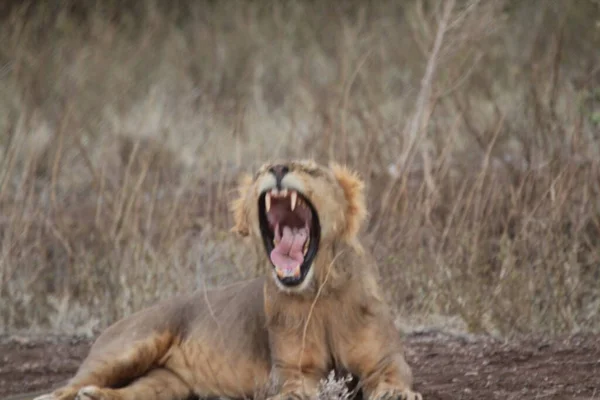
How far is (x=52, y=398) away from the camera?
18.2ft

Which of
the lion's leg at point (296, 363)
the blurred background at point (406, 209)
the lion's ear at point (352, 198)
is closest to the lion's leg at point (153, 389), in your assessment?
the lion's leg at point (296, 363)

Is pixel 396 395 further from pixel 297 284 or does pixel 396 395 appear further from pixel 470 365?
pixel 470 365

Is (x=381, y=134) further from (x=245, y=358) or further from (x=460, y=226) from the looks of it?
(x=245, y=358)

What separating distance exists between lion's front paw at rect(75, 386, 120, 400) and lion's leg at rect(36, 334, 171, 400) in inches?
5.9

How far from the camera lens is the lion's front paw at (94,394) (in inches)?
217

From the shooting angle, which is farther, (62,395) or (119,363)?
(119,363)

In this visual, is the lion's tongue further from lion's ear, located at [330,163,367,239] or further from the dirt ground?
the dirt ground

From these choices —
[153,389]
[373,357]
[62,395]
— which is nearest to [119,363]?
[153,389]

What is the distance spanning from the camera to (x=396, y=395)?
5.16 m

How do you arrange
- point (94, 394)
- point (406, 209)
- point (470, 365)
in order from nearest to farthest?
point (94, 394)
point (470, 365)
point (406, 209)

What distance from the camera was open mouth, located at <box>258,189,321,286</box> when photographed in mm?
5281

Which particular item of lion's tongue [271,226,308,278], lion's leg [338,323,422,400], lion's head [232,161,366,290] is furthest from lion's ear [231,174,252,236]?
lion's leg [338,323,422,400]

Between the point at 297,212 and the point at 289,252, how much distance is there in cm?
15

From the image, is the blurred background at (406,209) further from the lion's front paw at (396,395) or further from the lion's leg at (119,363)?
the lion's front paw at (396,395)
